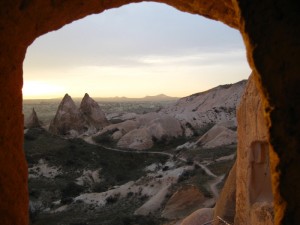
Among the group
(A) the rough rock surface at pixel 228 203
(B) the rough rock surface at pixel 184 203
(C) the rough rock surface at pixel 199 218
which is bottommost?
(B) the rough rock surface at pixel 184 203

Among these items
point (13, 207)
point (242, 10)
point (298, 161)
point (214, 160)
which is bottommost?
point (214, 160)

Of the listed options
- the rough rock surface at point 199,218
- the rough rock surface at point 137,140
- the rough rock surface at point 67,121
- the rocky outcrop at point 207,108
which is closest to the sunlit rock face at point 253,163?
the rough rock surface at point 199,218

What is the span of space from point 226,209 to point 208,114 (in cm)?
3385

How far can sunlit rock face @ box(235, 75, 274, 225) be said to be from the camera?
792 cm

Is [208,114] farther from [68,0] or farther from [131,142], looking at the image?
[68,0]

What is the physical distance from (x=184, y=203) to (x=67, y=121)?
90.6 feet

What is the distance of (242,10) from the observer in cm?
329

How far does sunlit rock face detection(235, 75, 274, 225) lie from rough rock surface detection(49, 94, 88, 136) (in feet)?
111

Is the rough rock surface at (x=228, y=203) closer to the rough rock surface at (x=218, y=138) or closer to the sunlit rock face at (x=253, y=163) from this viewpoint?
the sunlit rock face at (x=253, y=163)

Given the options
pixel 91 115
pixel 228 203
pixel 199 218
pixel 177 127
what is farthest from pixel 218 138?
pixel 91 115

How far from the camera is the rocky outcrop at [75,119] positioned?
41.1 m

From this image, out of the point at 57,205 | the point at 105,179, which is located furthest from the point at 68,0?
the point at 105,179

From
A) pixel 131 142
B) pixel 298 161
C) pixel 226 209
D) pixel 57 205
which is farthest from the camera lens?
pixel 131 142

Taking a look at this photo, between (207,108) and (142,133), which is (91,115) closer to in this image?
(142,133)
